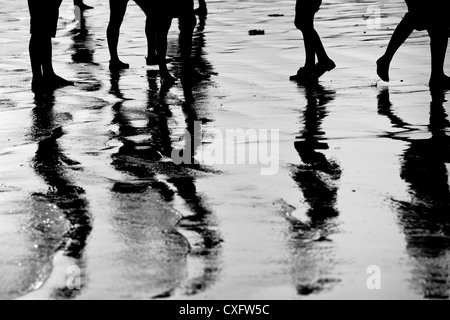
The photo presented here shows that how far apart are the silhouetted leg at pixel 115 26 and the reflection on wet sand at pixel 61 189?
9.39ft

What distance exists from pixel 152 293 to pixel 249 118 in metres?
4.31

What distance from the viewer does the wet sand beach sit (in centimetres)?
413

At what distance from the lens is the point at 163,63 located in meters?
10.3

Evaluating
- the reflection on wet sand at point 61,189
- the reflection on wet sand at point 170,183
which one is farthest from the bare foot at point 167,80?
the reflection on wet sand at point 61,189

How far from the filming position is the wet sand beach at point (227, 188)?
4.13 m

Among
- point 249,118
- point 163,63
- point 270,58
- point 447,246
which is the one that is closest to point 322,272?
point 447,246

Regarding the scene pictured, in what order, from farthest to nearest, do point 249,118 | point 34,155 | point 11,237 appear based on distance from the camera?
point 249,118
point 34,155
point 11,237

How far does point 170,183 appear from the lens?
5.89 meters

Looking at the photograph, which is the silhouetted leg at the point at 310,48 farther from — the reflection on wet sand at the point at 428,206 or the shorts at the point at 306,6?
the reflection on wet sand at the point at 428,206

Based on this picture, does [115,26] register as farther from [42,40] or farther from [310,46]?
[310,46]

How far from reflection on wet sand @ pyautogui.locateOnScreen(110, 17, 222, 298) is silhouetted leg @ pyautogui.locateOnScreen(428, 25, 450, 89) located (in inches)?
89.9

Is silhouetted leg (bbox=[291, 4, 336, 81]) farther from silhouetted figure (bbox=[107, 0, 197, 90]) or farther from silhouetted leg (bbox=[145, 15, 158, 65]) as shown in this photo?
silhouetted leg (bbox=[145, 15, 158, 65])

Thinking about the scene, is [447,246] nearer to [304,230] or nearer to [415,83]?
[304,230]

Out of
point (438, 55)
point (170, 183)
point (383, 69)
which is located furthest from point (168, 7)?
point (170, 183)
